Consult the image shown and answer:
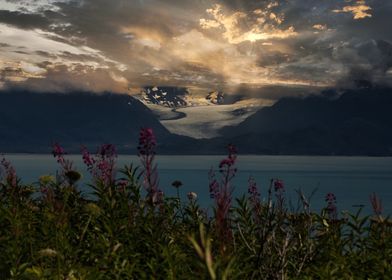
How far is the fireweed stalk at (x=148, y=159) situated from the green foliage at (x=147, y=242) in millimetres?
815

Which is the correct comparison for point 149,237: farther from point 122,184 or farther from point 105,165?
point 105,165

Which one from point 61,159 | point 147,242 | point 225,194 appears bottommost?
point 147,242

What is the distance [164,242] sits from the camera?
8.38 m

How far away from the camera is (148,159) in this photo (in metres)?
7.50

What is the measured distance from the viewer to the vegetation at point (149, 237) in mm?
7473

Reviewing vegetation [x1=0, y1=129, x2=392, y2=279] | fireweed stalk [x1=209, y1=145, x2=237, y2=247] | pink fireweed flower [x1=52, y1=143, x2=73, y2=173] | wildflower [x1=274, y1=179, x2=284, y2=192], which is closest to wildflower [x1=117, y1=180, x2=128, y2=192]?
vegetation [x1=0, y1=129, x2=392, y2=279]

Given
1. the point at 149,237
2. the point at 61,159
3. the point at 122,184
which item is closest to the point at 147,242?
the point at 149,237

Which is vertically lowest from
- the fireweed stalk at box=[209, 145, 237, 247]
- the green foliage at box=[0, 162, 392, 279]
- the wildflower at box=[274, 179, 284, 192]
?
the green foliage at box=[0, 162, 392, 279]

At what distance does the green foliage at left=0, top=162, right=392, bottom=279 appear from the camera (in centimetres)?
750

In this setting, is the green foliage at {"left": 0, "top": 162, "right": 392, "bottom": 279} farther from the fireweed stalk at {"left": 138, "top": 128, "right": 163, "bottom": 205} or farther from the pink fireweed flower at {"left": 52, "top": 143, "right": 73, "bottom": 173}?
the fireweed stalk at {"left": 138, "top": 128, "right": 163, "bottom": 205}

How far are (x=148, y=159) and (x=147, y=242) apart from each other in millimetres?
1854

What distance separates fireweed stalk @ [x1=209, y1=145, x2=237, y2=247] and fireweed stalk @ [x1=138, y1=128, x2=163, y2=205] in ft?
3.52

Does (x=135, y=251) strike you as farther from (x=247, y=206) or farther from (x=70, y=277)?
(x=247, y=206)

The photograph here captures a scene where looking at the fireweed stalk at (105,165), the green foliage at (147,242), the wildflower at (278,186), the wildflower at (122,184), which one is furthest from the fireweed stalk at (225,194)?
Result: the fireweed stalk at (105,165)
